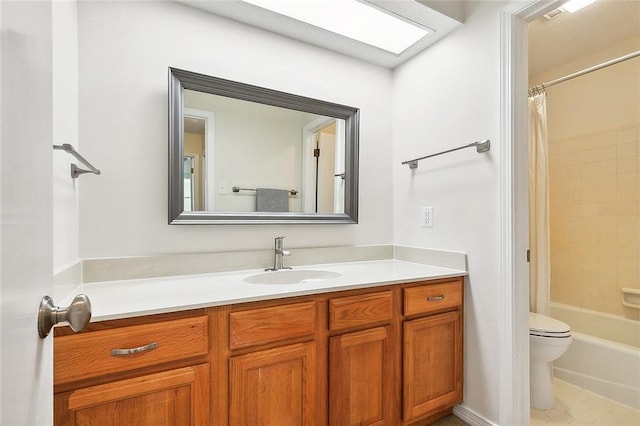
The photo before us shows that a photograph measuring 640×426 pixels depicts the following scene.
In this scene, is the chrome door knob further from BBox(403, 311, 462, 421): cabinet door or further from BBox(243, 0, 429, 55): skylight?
BBox(243, 0, 429, 55): skylight

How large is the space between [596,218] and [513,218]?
61.1 inches

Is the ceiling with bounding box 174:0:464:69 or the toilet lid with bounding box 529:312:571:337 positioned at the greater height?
the ceiling with bounding box 174:0:464:69

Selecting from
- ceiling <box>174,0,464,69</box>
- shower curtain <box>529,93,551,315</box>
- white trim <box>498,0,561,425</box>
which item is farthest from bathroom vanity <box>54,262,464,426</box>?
ceiling <box>174,0,464,69</box>

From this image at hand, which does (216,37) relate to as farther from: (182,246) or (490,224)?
(490,224)

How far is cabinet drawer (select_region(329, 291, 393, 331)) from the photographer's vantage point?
133 cm

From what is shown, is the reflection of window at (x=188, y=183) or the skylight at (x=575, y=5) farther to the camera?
the skylight at (x=575, y=5)

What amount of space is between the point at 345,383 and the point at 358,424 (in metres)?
0.21

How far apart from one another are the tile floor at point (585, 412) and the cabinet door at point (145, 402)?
174 cm

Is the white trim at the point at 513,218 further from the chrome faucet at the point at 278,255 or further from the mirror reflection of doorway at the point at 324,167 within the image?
the chrome faucet at the point at 278,255

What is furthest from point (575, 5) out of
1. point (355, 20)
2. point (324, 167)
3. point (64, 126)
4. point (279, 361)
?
point (64, 126)

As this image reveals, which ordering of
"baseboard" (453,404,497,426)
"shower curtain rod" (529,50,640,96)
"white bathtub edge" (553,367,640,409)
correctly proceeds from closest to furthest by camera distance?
"baseboard" (453,404,497,426)
"shower curtain rod" (529,50,640,96)
"white bathtub edge" (553,367,640,409)

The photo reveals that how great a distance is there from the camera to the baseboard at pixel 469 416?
5.14ft

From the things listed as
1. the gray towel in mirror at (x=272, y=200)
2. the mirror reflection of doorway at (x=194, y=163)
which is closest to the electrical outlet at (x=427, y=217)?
the gray towel in mirror at (x=272, y=200)

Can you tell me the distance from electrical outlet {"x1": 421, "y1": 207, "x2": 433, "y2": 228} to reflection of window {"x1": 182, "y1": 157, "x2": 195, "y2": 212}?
133 centimetres
